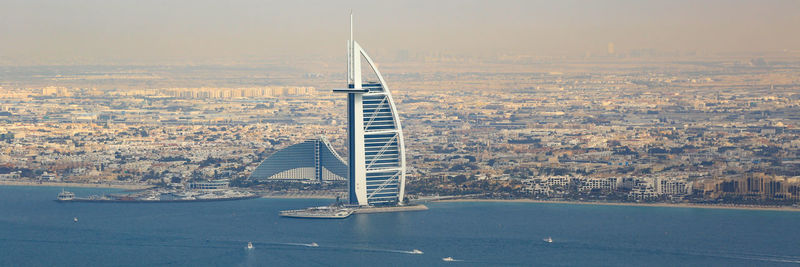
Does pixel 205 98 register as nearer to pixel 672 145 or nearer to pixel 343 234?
pixel 672 145

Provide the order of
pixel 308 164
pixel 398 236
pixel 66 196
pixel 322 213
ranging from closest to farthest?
pixel 398 236 < pixel 322 213 < pixel 66 196 < pixel 308 164

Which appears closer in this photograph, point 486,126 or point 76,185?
point 76,185

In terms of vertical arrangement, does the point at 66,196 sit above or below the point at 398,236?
above

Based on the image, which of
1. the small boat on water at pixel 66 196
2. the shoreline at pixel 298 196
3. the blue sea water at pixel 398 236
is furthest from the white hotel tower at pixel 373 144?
the small boat on water at pixel 66 196

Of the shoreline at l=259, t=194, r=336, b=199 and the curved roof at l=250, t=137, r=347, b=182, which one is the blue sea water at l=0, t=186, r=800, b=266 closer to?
the shoreline at l=259, t=194, r=336, b=199

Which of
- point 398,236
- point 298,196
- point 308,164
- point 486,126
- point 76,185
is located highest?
point 486,126

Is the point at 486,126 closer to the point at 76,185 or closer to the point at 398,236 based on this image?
the point at 76,185

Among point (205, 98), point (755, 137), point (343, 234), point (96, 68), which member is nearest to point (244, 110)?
point (205, 98)

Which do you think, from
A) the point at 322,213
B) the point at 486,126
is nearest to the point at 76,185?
the point at 322,213
